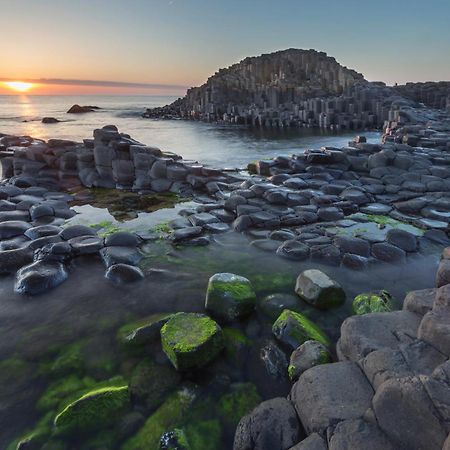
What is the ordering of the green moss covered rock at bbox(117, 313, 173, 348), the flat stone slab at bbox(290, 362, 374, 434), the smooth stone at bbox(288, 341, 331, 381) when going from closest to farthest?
the flat stone slab at bbox(290, 362, 374, 434), the smooth stone at bbox(288, 341, 331, 381), the green moss covered rock at bbox(117, 313, 173, 348)

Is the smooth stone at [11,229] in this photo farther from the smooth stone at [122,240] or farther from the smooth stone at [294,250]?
the smooth stone at [294,250]

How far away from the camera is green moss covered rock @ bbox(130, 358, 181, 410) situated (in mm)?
4094

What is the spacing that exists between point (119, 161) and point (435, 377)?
12901 mm

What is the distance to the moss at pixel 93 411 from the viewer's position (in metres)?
3.78

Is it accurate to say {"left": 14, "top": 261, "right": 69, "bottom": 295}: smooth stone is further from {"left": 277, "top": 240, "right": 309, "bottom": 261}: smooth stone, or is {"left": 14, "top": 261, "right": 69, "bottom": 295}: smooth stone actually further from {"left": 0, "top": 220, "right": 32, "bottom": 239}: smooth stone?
{"left": 277, "top": 240, "right": 309, "bottom": 261}: smooth stone

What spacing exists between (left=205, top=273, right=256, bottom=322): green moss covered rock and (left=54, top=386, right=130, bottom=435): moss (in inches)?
71.8

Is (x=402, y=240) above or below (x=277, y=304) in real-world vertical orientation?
above

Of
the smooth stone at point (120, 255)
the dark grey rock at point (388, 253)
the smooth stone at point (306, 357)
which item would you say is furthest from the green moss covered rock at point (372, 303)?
the smooth stone at point (120, 255)

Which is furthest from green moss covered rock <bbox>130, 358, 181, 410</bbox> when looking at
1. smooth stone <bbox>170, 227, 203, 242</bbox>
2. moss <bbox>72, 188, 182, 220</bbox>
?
moss <bbox>72, 188, 182, 220</bbox>

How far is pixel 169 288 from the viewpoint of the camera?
6344mm

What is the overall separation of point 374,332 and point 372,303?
4.65 feet

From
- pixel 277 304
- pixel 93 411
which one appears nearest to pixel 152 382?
pixel 93 411

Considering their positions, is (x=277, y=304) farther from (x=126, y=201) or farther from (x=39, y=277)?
(x=126, y=201)

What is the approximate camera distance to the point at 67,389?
14.0 ft
